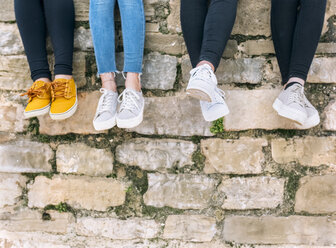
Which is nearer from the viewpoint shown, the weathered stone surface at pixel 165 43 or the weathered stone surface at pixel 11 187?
the weathered stone surface at pixel 165 43

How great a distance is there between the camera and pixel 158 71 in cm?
193

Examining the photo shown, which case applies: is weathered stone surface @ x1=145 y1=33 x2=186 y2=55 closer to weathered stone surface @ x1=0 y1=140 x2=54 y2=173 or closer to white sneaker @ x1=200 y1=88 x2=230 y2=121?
white sneaker @ x1=200 y1=88 x2=230 y2=121

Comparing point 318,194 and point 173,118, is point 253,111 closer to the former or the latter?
point 173,118

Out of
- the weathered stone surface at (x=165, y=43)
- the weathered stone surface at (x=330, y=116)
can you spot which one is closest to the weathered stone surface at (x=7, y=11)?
the weathered stone surface at (x=165, y=43)

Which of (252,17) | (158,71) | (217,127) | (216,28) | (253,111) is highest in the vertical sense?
(252,17)

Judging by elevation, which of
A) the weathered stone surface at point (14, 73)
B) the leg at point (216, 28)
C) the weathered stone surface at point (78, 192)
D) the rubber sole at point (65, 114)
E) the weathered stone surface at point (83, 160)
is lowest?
the weathered stone surface at point (78, 192)

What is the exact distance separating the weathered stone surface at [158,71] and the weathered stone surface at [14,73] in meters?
0.80

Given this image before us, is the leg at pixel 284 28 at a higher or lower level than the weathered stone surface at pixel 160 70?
higher

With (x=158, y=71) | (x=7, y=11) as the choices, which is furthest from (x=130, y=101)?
(x=7, y=11)

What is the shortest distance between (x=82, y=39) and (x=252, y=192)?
149 centimetres

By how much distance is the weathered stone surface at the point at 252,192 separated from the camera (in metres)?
1.90

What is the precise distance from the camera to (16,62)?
200 centimetres

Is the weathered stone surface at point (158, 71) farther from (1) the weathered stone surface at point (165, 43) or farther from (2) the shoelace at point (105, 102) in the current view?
(2) the shoelace at point (105, 102)

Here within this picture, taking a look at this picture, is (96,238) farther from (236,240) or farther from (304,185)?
(304,185)
